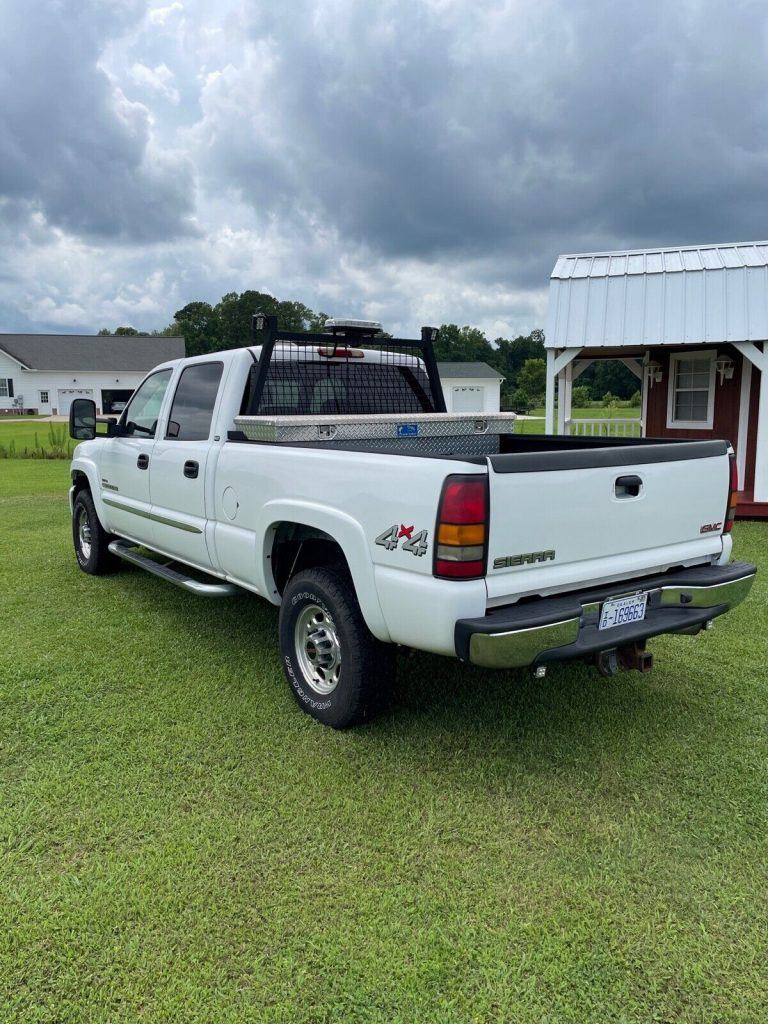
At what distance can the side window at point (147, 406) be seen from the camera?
5895 millimetres

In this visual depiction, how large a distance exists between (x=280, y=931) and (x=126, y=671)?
262cm

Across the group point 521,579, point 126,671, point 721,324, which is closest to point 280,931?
point 521,579

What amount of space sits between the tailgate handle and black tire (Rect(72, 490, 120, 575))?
5.02 metres

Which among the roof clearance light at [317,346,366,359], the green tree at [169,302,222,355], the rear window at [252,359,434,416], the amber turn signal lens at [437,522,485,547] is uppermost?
the green tree at [169,302,222,355]

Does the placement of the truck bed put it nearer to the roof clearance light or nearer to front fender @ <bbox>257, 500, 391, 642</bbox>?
front fender @ <bbox>257, 500, 391, 642</bbox>

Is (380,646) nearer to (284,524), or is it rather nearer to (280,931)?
(284,524)

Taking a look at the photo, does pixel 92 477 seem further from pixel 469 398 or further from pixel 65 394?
pixel 65 394

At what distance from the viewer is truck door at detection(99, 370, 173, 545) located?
19.1 feet

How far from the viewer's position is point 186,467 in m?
5.07

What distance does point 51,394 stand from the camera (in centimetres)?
5806

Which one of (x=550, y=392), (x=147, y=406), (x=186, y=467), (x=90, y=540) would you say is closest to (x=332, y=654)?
(x=186, y=467)

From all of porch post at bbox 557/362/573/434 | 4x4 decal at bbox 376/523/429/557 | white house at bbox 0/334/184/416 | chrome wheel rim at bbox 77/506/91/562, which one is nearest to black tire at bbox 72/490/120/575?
chrome wheel rim at bbox 77/506/91/562

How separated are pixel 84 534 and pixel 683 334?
841cm

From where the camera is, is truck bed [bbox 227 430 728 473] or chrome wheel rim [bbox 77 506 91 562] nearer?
truck bed [bbox 227 430 728 473]
